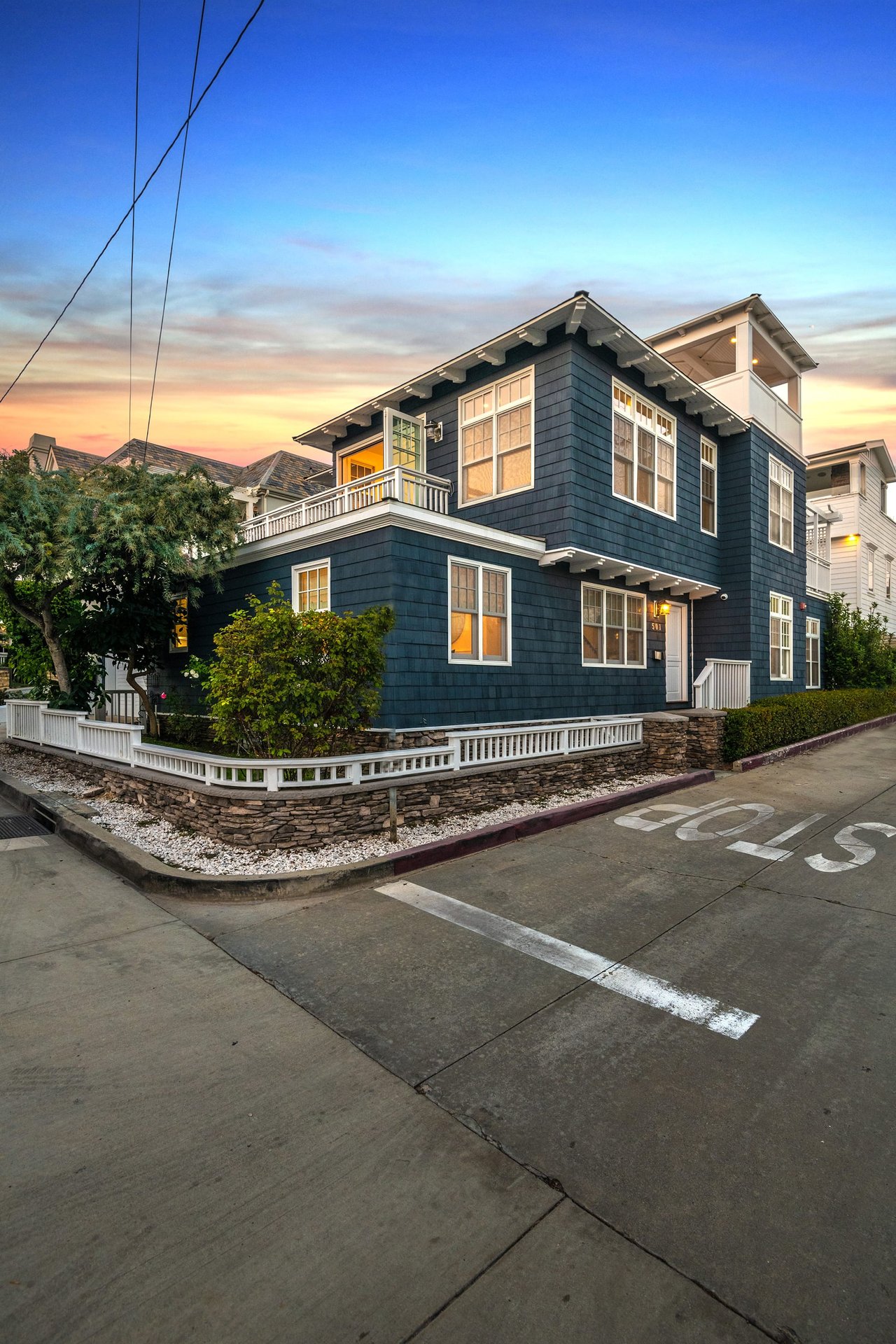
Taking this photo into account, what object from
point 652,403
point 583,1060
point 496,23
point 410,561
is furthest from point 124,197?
point 583,1060

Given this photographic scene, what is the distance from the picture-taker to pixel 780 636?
17.2 meters

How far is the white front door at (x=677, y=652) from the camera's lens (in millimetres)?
15844

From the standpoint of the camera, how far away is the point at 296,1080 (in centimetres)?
312

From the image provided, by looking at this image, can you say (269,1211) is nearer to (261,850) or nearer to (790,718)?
(261,850)

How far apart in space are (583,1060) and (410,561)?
7802 mm

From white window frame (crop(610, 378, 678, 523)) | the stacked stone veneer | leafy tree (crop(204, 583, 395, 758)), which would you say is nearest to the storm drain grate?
the stacked stone veneer

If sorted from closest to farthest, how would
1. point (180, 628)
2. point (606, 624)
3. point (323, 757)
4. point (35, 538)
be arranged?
1. point (323, 757)
2. point (35, 538)
3. point (606, 624)
4. point (180, 628)

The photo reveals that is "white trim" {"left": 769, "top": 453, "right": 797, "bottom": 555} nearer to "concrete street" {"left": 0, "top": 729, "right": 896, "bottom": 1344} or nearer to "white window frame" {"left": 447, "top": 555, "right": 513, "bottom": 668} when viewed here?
"white window frame" {"left": 447, "top": 555, "right": 513, "bottom": 668}

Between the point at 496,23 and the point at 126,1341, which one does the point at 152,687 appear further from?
the point at 126,1341

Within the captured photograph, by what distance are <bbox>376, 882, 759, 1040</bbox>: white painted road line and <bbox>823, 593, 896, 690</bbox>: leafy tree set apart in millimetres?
19643

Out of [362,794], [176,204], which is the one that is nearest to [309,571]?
[362,794]

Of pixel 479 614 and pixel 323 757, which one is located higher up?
pixel 479 614

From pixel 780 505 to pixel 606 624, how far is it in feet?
25.7

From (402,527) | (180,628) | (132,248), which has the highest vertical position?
(132,248)
